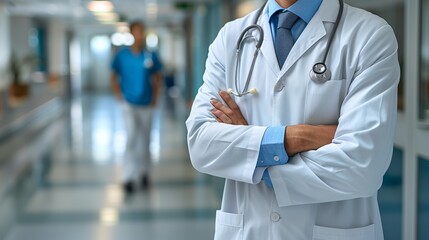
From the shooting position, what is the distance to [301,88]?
168 centimetres

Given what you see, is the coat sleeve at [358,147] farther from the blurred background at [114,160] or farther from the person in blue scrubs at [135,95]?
the person in blue scrubs at [135,95]

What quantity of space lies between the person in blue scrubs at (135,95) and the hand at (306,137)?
5.01m

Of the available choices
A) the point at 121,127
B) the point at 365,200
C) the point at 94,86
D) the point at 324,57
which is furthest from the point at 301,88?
the point at 94,86

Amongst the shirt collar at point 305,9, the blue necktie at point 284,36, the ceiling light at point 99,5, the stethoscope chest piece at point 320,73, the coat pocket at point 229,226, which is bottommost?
the coat pocket at point 229,226

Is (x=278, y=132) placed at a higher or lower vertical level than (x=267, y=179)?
higher

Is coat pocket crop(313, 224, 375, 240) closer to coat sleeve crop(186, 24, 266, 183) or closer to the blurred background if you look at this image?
coat sleeve crop(186, 24, 266, 183)

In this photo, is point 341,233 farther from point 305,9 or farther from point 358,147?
point 305,9

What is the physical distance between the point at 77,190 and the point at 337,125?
5.38 metres

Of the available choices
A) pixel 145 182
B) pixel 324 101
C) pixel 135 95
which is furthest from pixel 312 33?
pixel 145 182

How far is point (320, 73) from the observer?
1.64 m

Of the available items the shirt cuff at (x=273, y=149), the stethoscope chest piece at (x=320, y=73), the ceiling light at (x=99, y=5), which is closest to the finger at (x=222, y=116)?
the shirt cuff at (x=273, y=149)

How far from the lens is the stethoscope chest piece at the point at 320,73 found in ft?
5.39

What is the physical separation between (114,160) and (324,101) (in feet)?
24.1

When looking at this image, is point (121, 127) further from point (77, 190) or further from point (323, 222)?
point (323, 222)
